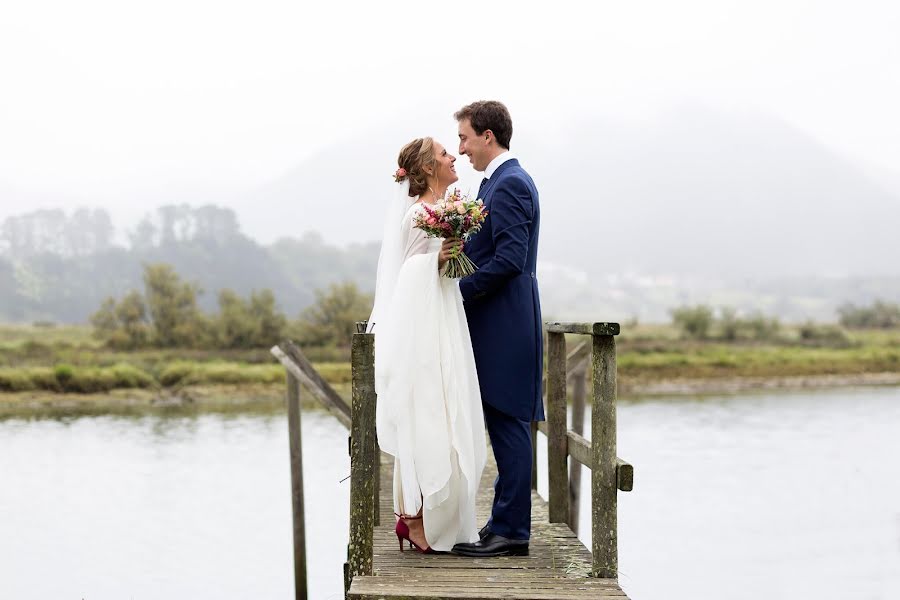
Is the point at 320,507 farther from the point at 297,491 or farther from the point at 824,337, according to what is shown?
the point at 824,337

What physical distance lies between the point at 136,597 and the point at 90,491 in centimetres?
651

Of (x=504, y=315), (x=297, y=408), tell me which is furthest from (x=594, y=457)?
(x=297, y=408)

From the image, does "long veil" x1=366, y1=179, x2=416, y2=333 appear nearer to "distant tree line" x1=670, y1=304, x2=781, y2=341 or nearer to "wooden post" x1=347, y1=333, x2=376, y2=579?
"wooden post" x1=347, y1=333, x2=376, y2=579

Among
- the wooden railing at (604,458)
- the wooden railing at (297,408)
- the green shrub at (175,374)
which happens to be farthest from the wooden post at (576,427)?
the green shrub at (175,374)

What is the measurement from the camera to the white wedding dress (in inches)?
189

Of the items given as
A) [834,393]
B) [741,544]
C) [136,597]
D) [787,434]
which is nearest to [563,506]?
[136,597]

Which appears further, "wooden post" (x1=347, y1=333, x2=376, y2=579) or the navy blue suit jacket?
the navy blue suit jacket

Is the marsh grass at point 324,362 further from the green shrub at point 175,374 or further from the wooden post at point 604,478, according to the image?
the wooden post at point 604,478

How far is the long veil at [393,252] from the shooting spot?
498 centimetres

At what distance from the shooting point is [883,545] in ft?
45.8

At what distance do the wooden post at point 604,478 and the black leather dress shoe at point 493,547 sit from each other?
0.47 m

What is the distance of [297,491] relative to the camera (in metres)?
11.1

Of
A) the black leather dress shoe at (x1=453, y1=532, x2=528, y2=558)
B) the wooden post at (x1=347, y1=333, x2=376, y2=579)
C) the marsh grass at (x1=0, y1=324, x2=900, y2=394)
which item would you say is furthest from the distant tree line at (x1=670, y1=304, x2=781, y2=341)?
the wooden post at (x1=347, y1=333, x2=376, y2=579)

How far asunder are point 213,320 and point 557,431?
1455 inches
